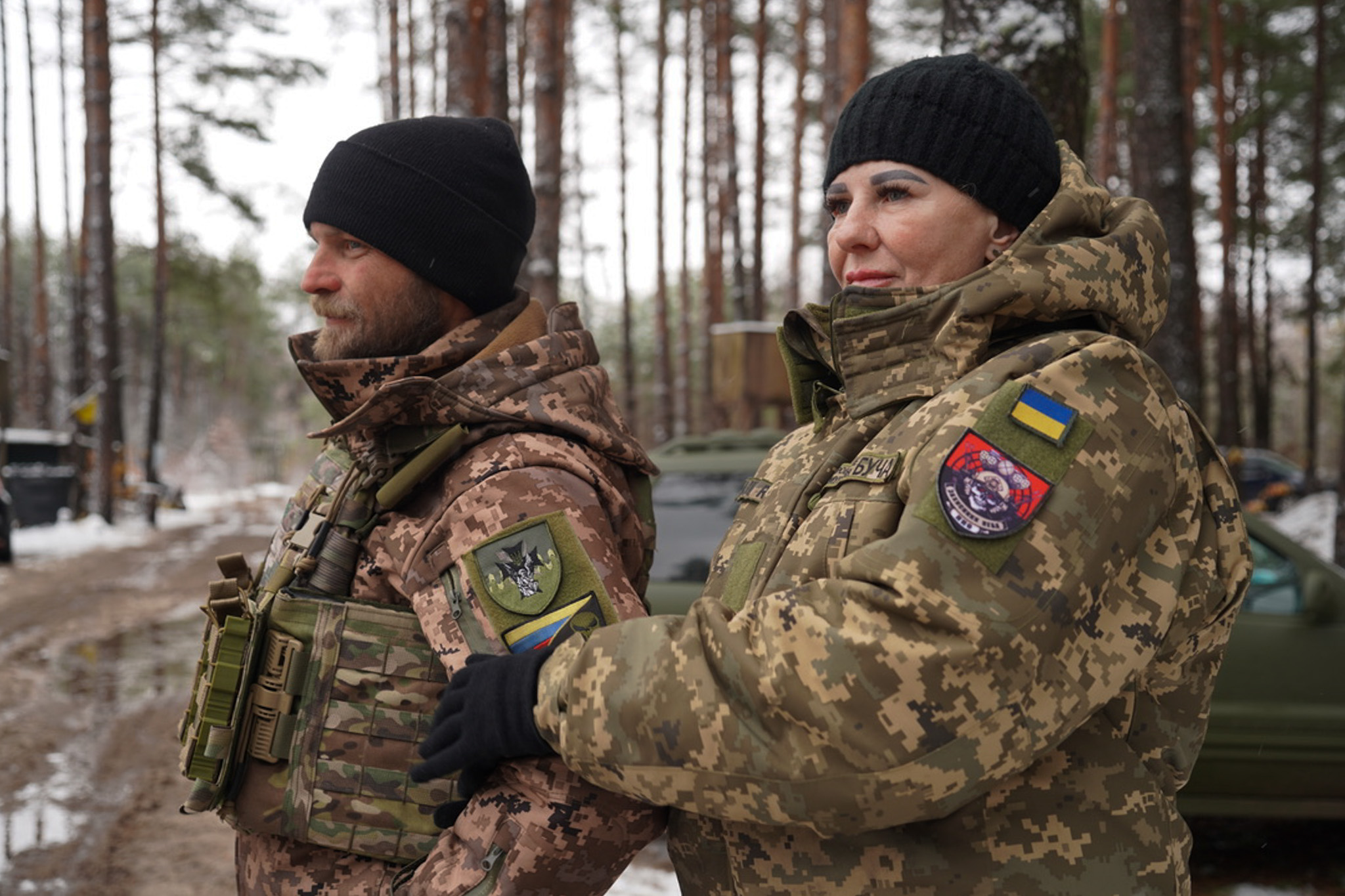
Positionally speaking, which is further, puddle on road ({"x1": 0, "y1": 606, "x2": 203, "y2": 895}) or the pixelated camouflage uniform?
puddle on road ({"x1": 0, "y1": 606, "x2": 203, "y2": 895})

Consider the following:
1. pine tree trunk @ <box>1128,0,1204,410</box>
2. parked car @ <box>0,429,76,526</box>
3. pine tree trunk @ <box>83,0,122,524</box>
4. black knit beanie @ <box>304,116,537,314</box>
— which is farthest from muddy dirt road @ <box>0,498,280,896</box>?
pine tree trunk @ <box>83,0,122,524</box>

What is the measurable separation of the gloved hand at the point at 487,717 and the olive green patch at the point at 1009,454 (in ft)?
1.90

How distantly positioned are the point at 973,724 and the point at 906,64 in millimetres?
996

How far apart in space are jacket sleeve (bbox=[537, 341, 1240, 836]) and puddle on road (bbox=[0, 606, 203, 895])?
3.56 metres

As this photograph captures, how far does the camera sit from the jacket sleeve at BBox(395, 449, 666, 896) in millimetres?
1586

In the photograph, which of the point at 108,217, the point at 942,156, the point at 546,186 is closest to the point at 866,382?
the point at 942,156

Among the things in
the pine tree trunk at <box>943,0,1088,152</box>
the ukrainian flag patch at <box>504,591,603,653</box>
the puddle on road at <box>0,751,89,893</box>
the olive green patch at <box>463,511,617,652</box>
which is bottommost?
the puddle on road at <box>0,751,89,893</box>

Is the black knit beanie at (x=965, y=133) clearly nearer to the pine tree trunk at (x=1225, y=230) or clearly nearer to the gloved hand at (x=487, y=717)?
the gloved hand at (x=487, y=717)

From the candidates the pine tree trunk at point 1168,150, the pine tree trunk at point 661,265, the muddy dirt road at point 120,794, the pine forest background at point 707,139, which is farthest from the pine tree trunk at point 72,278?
the pine tree trunk at point 1168,150

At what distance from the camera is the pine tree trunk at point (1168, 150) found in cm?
693

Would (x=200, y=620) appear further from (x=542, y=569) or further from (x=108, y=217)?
(x=108, y=217)

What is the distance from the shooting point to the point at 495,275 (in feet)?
6.95

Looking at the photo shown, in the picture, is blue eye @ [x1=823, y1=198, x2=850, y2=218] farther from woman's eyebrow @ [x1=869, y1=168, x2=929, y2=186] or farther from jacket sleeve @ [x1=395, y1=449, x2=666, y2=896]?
jacket sleeve @ [x1=395, y1=449, x2=666, y2=896]

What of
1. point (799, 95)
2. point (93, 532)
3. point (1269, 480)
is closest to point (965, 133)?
point (93, 532)
